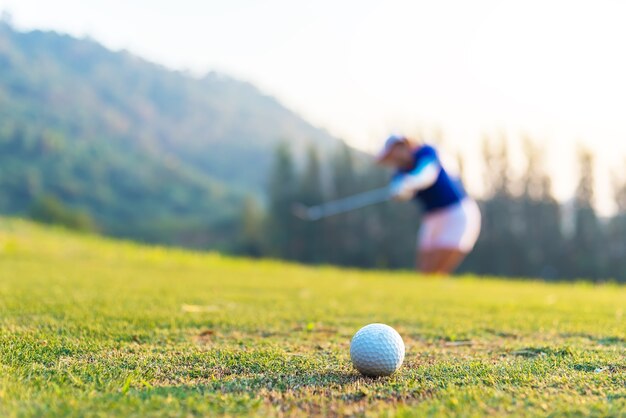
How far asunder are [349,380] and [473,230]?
21.5 ft

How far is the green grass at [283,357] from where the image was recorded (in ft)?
5.17

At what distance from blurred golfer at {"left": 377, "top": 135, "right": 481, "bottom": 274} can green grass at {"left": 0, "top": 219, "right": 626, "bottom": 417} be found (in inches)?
130

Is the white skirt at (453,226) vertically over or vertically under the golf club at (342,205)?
under

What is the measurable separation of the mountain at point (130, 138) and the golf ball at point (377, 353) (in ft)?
120

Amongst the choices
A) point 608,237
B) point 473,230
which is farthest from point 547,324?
point 608,237

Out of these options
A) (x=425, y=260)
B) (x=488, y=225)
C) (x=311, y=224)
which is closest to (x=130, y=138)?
(x=311, y=224)

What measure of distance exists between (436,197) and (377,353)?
6178 millimetres

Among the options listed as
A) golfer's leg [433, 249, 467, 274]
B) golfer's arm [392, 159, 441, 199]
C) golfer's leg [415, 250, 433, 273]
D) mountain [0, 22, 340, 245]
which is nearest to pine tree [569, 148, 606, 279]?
mountain [0, 22, 340, 245]

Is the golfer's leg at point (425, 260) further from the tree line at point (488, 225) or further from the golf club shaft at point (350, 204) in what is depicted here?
the tree line at point (488, 225)

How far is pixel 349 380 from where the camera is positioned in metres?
1.96

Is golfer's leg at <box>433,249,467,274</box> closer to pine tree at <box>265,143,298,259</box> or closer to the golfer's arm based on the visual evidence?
the golfer's arm

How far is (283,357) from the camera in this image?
2.24 metres

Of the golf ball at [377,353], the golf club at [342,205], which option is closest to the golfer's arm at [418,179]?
the golf club at [342,205]

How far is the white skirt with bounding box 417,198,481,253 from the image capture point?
7.93 meters
